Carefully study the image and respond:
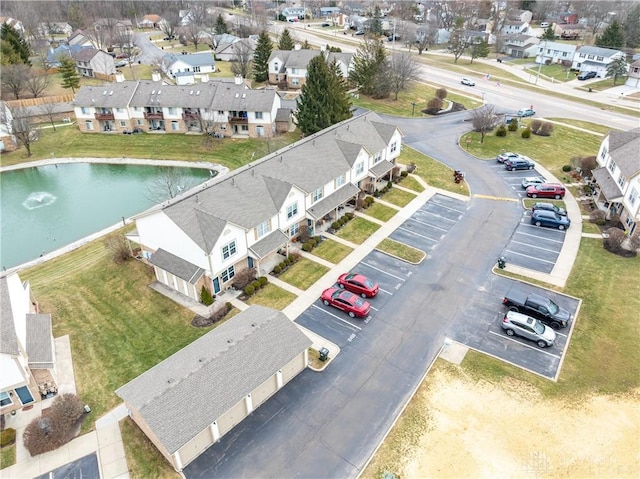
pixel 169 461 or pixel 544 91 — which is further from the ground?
pixel 544 91

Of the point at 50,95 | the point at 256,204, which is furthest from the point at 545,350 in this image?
the point at 50,95

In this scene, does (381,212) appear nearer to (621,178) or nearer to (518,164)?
(518,164)

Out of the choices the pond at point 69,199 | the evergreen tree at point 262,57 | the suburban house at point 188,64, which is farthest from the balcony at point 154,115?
the suburban house at point 188,64

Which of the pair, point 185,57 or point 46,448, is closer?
point 46,448

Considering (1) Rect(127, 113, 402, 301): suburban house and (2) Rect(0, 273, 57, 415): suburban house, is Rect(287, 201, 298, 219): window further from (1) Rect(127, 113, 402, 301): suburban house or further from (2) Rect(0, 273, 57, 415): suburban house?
(2) Rect(0, 273, 57, 415): suburban house

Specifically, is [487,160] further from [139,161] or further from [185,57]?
[185,57]

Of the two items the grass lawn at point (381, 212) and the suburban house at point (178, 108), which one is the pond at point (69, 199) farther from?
the grass lawn at point (381, 212)
